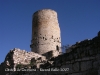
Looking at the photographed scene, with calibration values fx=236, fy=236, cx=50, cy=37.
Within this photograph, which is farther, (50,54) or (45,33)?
(45,33)

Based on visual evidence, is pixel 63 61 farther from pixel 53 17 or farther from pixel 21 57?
pixel 53 17

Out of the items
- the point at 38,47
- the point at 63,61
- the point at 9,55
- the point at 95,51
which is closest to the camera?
the point at 95,51

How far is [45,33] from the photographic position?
22.9 metres

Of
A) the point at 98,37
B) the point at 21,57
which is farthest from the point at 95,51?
the point at 21,57

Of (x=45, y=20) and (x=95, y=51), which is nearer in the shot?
(x=95, y=51)

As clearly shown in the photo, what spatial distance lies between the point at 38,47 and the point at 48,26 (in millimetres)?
2264

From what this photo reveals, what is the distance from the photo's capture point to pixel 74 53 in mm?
8172

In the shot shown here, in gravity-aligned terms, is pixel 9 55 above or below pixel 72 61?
above

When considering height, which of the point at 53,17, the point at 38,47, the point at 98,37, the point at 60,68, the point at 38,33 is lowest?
the point at 60,68

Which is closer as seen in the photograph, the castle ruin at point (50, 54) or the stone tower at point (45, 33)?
the castle ruin at point (50, 54)

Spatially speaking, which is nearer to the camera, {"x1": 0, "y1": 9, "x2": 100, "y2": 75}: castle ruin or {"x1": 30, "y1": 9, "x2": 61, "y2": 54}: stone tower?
{"x1": 0, "y1": 9, "x2": 100, "y2": 75}: castle ruin

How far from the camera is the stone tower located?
2262cm

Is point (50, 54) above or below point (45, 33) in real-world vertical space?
below

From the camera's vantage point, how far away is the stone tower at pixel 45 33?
22.6 m
